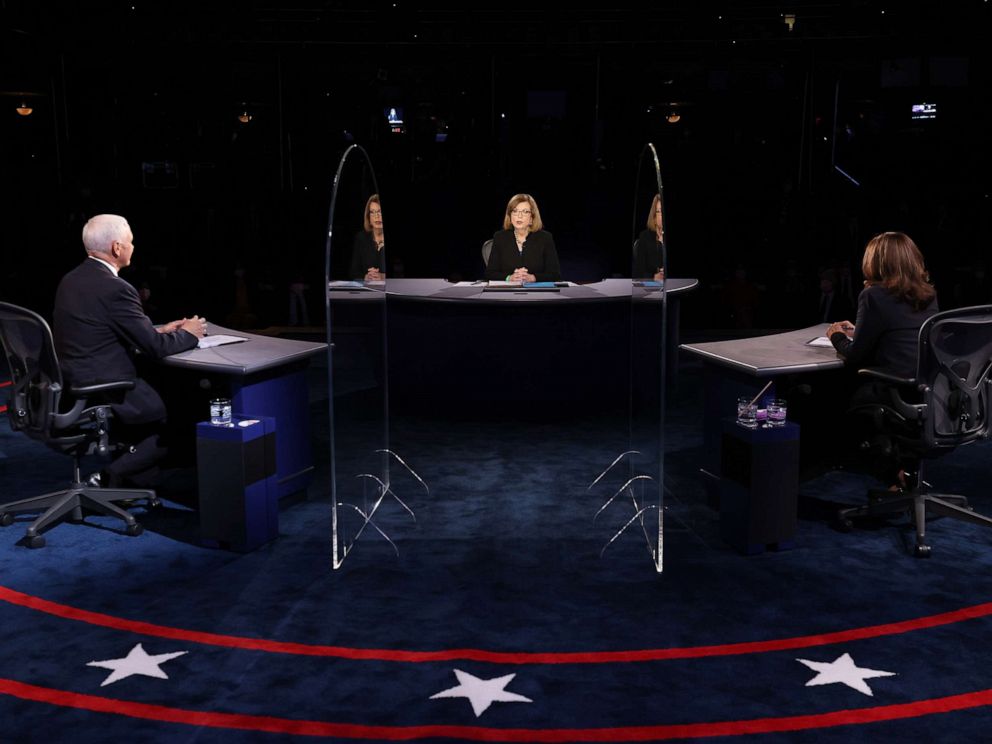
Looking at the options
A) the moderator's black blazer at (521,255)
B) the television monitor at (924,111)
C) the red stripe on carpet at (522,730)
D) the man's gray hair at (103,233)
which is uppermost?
the television monitor at (924,111)

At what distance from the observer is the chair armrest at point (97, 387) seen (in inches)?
170

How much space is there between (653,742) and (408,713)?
0.70 meters

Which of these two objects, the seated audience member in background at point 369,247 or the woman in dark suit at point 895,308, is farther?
the seated audience member in background at point 369,247

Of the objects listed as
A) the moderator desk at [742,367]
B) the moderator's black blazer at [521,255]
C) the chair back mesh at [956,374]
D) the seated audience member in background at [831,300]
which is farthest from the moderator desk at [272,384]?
the seated audience member in background at [831,300]

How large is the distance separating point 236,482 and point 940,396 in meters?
2.87

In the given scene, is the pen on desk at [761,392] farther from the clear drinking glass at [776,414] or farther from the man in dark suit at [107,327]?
the man in dark suit at [107,327]

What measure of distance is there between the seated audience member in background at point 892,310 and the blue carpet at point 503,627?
782 mm

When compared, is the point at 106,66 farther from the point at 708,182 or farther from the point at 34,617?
the point at 34,617

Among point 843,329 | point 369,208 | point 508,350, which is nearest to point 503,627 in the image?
point 369,208

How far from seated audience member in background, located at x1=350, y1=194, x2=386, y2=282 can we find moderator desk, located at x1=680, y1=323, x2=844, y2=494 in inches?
61.1

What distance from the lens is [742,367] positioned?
14.6ft

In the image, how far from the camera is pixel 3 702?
303cm

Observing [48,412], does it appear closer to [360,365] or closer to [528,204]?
[360,365]

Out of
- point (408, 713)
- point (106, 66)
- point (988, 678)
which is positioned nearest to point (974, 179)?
point (106, 66)
